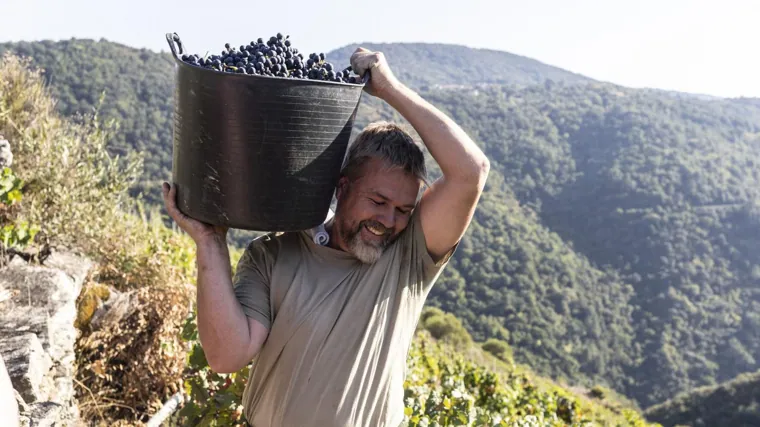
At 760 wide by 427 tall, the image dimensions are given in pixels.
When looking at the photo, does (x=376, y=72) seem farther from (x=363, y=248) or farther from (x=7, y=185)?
(x=7, y=185)

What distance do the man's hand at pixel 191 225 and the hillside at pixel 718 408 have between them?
36.3 meters

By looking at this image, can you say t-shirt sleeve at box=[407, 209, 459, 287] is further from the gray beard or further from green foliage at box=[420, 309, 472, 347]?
green foliage at box=[420, 309, 472, 347]

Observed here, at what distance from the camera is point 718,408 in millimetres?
35500

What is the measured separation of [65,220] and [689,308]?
7699cm

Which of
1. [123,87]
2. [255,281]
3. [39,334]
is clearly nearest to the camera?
[255,281]

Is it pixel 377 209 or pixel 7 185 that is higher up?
pixel 377 209

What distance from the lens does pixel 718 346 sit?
67750mm

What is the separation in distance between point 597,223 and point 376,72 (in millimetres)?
90039

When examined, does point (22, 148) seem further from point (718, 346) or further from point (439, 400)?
point (718, 346)

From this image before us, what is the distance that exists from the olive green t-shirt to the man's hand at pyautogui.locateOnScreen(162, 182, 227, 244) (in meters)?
0.17

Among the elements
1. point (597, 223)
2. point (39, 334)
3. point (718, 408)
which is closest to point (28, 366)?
point (39, 334)

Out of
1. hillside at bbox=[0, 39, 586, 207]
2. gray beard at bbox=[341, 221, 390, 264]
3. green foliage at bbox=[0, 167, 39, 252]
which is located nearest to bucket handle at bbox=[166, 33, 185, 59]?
gray beard at bbox=[341, 221, 390, 264]

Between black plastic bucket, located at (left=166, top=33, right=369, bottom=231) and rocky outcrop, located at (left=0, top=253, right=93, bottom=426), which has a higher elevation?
black plastic bucket, located at (left=166, top=33, right=369, bottom=231)

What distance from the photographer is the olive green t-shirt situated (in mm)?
1892
